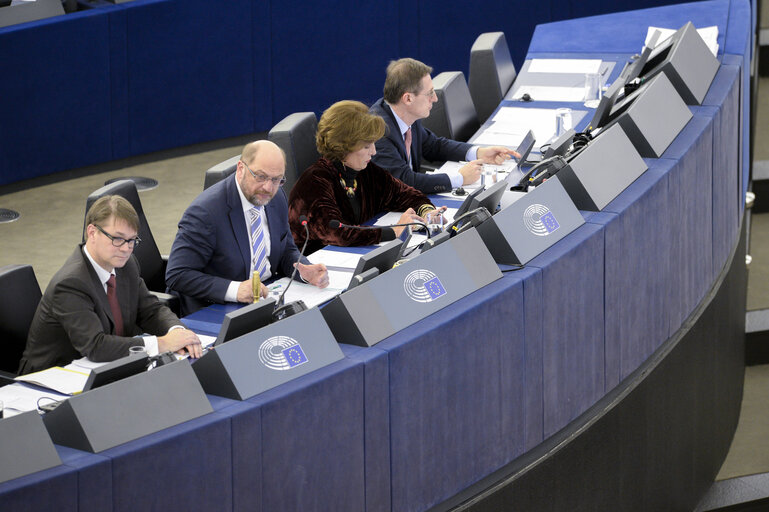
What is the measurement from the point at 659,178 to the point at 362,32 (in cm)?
491

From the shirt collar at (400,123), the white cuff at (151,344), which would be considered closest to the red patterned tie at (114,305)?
the white cuff at (151,344)

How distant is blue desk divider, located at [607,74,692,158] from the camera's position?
4.04 meters

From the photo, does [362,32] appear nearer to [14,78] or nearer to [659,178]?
[14,78]

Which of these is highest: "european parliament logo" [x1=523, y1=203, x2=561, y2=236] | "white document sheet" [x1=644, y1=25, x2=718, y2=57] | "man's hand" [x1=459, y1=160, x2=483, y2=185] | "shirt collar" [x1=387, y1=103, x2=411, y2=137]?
"white document sheet" [x1=644, y1=25, x2=718, y2=57]

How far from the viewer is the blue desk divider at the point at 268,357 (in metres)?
2.53

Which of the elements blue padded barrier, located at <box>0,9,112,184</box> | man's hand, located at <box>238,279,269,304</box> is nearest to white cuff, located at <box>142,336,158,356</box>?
man's hand, located at <box>238,279,269,304</box>

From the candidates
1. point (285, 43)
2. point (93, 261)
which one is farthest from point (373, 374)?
point (285, 43)

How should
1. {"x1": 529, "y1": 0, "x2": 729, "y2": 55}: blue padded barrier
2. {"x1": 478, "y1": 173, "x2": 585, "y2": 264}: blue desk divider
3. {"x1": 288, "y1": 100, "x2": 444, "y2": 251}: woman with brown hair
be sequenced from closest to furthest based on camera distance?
{"x1": 478, "y1": 173, "x2": 585, "y2": 264}: blue desk divider < {"x1": 288, "y1": 100, "x2": 444, "y2": 251}: woman with brown hair < {"x1": 529, "y1": 0, "x2": 729, "y2": 55}: blue padded barrier

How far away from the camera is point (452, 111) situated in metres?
5.92

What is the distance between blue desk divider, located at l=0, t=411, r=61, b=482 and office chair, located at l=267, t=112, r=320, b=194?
2.66 m

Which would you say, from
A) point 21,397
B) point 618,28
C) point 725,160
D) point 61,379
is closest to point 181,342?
point 61,379

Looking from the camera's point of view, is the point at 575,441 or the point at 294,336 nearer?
the point at 294,336

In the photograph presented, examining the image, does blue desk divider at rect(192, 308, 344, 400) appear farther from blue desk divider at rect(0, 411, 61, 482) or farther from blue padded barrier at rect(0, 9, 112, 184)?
blue padded barrier at rect(0, 9, 112, 184)

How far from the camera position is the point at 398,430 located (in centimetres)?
284
